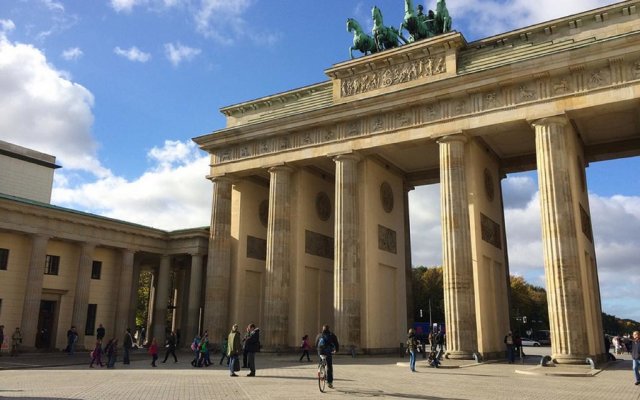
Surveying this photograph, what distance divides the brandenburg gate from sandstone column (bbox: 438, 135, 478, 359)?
7 centimetres

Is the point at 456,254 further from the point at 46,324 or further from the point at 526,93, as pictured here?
the point at 46,324

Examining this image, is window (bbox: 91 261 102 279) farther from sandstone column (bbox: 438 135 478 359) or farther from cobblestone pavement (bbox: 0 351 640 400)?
sandstone column (bbox: 438 135 478 359)

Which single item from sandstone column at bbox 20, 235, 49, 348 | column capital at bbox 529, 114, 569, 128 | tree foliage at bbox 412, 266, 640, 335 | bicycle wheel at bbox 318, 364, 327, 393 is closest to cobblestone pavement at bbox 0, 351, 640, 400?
bicycle wheel at bbox 318, 364, 327, 393

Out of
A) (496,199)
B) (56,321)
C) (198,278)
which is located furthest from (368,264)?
(56,321)

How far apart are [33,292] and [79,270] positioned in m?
3.61

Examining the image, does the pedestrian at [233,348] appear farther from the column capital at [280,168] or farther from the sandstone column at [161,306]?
the sandstone column at [161,306]

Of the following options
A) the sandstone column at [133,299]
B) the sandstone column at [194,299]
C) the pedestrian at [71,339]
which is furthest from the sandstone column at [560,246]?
the sandstone column at [133,299]

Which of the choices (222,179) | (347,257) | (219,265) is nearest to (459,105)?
(347,257)

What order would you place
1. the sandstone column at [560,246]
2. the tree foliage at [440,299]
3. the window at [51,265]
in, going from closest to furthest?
1. the sandstone column at [560,246]
2. the window at [51,265]
3. the tree foliage at [440,299]

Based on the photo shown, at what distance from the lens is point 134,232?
123 ft

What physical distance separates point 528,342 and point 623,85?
53.2m

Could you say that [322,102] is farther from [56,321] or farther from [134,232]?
[56,321]

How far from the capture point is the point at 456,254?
2666 centimetres

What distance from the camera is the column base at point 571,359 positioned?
2245 centimetres
